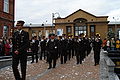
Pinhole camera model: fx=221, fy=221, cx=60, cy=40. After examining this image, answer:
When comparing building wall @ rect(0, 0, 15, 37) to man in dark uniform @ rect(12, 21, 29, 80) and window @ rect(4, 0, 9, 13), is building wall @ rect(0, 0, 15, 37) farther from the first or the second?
man in dark uniform @ rect(12, 21, 29, 80)

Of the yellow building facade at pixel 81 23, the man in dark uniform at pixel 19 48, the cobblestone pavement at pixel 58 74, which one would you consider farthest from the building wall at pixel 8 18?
the yellow building facade at pixel 81 23

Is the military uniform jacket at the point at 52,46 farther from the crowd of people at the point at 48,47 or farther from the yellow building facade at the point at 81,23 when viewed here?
the yellow building facade at the point at 81,23

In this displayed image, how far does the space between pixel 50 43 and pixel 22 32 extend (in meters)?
5.10

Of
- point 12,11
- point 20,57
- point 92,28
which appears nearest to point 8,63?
point 20,57

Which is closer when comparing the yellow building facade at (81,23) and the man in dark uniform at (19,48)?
the man in dark uniform at (19,48)

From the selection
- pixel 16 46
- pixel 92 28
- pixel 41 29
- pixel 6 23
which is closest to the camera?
pixel 16 46

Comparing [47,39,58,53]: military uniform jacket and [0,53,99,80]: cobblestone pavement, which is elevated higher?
[47,39,58,53]: military uniform jacket

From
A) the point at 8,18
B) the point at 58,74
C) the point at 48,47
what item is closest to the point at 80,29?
the point at 8,18

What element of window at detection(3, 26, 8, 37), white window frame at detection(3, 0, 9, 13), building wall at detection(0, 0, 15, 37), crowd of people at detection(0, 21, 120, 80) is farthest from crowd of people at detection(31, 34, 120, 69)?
white window frame at detection(3, 0, 9, 13)

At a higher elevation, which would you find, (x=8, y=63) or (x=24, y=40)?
(x=24, y=40)

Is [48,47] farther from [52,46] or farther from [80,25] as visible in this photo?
[80,25]

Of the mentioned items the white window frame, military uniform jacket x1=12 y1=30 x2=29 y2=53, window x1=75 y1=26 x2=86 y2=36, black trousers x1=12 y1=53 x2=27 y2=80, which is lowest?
black trousers x1=12 y1=53 x2=27 y2=80

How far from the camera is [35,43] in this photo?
15.4 m

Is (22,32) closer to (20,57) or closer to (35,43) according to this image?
(20,57)
